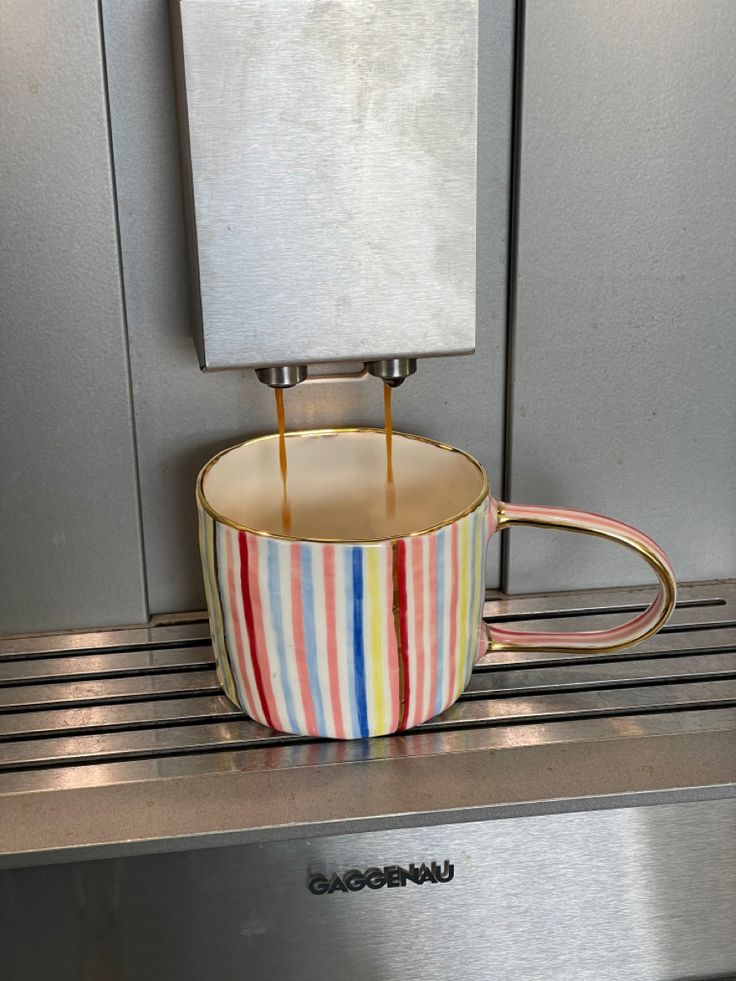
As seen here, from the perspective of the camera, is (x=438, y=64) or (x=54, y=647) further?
(x=54, y=647)

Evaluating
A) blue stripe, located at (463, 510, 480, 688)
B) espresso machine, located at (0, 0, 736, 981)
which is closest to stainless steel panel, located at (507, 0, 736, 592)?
espresso machine, located at (0, 0, 736, 981)

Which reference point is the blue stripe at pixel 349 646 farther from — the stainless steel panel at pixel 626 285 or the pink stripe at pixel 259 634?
the stainless steel panel at pixel 626 285

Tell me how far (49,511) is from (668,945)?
0.34 m

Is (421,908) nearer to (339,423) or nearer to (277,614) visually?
(277,614)

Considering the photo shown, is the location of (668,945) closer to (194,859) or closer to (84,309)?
Answer: (194,859)

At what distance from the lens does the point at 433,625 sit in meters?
0.48

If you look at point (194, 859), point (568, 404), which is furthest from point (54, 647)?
point (568, 404)

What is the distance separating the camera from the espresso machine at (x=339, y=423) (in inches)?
17.7

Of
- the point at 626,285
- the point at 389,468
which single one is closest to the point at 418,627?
the point at 389,468

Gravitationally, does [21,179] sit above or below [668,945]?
above

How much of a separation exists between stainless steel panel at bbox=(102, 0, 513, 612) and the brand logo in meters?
0.19

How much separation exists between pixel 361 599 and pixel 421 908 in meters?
0.12

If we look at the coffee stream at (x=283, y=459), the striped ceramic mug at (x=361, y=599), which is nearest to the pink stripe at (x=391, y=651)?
the striped ceramic mug at (x=361, y=599)

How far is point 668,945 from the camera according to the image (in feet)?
1.57
